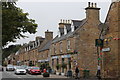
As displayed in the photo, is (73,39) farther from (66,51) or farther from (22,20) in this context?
(22,20)

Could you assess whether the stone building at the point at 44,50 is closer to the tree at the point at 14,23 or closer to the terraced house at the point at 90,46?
the terraced house at the point at 90,46

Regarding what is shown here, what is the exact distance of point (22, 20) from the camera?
12375mm

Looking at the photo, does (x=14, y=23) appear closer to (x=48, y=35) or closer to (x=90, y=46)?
(x=90, y=46)

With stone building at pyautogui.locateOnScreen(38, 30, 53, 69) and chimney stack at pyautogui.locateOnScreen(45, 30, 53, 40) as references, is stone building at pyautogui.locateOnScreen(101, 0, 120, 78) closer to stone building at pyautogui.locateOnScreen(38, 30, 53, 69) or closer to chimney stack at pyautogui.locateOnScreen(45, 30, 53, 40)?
stone building at pyautogui.locateOnScreen(38, 30, 53, 69)

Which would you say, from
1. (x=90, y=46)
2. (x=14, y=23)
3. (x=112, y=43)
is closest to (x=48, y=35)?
(x=90, y=46)

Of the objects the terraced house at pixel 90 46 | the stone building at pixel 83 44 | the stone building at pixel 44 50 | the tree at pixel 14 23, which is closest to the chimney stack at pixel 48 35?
the stone building at pixel 44 50

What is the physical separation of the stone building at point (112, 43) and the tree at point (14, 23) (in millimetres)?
12231

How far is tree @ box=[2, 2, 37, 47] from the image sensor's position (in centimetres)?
1142

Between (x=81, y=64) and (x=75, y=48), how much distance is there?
7.88ft

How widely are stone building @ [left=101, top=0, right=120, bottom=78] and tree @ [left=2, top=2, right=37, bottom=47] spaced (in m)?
12.2

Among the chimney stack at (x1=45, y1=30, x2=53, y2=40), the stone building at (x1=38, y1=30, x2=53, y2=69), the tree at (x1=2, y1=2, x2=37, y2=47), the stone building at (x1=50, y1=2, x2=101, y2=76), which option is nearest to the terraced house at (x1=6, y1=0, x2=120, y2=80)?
the stone building at (x1=50, y1=2, x2=101, y2=76)

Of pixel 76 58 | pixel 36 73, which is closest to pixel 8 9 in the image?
pixel 76 58

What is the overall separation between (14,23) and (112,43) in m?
14.0

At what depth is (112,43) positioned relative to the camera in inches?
927
